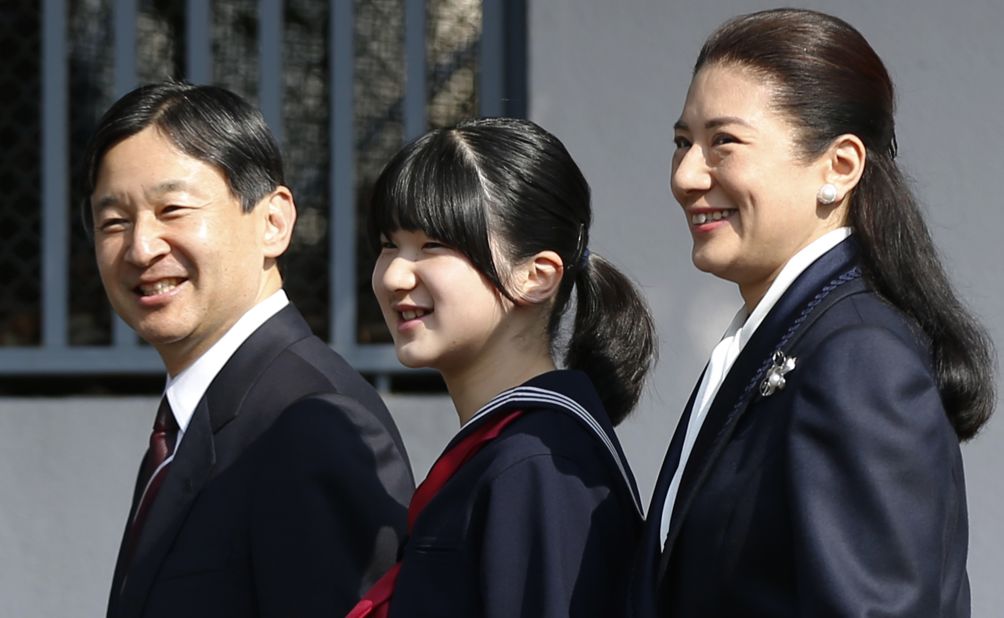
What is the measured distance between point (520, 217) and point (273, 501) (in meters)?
0.52

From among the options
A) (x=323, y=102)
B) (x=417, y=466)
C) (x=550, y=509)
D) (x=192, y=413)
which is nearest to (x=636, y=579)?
(x=550, y=509)

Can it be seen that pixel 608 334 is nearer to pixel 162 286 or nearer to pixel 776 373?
pixel 776 373

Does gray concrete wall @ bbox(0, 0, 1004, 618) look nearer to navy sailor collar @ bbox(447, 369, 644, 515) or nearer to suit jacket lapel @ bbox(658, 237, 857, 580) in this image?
navy sailor collar @ bbox(447, 369, 644, 515)

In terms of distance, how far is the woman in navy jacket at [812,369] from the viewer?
1.53 m

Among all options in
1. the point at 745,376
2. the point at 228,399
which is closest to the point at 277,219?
the point at 228,399

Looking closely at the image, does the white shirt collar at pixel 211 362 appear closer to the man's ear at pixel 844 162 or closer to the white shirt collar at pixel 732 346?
the white shirt collar at pixel 732 346

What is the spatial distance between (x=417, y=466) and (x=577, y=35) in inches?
49.8

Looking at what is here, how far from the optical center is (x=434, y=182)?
2.04 metres

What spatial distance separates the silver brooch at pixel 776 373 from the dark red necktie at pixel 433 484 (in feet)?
1.29

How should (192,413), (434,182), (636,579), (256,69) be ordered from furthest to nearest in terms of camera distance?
(256,69) → (192,413) → (434,182) → (636,579)

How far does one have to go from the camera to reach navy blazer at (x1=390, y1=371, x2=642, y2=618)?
5.86 ft

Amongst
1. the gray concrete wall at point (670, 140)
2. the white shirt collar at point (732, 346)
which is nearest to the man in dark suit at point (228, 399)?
the white shirt collar at point (732, 346)

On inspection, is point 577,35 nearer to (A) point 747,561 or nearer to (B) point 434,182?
(B) point 434,182

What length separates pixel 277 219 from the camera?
7.91ft
